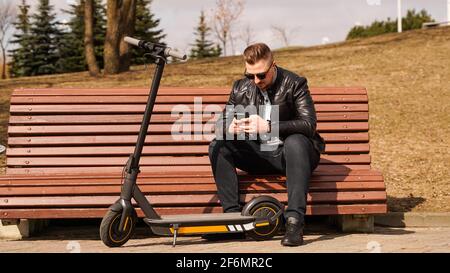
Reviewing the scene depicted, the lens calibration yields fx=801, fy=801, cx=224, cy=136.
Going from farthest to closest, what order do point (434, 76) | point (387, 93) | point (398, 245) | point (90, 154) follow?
point (434, 76)
point (387, 93)
point (90, 154)
point (398, 245)

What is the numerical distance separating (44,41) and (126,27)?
3104 centimetres

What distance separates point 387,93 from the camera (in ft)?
42.7

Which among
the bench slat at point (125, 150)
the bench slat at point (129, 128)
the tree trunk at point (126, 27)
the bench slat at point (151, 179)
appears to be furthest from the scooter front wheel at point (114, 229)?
the tree trunk at point (126, 27)

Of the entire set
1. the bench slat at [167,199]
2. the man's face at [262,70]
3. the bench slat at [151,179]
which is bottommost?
the bench slat at [167,199]

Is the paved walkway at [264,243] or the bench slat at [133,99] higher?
the bench slat at [133,99]

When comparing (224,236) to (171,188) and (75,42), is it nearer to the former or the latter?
(171,188)

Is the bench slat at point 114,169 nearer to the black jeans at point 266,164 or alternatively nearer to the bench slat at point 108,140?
the bench slat at point 108,140

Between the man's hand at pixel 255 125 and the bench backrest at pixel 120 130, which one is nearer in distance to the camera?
the man's hand at pixel 255 125

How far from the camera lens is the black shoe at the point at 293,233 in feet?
17.1

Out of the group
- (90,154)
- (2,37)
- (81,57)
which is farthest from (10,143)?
(2,37)

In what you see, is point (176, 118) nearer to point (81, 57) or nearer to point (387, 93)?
point (387, 93)

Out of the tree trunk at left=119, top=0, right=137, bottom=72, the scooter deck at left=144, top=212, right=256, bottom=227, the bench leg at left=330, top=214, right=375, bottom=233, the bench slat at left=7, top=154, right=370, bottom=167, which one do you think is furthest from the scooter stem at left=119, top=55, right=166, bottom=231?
the tree trunk at left=119, top=0, right=137, bottom=72

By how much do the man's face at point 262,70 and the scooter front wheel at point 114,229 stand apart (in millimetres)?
1229

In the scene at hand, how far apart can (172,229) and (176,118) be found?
4.84ft
